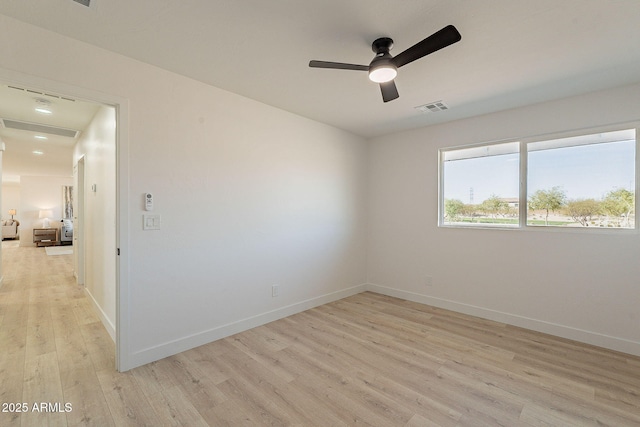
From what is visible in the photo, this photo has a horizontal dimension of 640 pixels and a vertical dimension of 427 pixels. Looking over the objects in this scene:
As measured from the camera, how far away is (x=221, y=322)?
2.95 metres

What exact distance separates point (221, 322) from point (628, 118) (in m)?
4.65

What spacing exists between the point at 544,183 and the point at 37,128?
695cm

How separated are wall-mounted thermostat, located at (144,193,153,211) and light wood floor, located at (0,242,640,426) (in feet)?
4.50

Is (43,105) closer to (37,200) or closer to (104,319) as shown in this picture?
(104,319)

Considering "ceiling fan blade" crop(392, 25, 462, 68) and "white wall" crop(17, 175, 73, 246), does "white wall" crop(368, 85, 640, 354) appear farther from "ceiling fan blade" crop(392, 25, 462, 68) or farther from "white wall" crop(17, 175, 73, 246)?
"white wall" crop(17, 175, 73, 246)

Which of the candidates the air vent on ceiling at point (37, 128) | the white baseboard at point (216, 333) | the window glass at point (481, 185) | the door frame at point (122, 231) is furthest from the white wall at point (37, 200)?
the window glass at point (481, 185)

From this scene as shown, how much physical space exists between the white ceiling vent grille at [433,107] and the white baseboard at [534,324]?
8.52ft

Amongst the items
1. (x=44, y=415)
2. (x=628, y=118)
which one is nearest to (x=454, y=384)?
(x=44, y=415)

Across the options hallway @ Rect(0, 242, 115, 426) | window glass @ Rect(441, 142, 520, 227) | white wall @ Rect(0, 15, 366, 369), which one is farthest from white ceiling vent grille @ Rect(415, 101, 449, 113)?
hallway @ Rect(0, 242, 115, 426)

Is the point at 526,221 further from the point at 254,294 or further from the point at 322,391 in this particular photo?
the point at 254,294

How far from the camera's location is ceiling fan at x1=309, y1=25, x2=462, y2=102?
170 centimetres

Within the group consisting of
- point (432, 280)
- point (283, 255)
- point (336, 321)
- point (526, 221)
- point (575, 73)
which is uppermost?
point (575, 73)

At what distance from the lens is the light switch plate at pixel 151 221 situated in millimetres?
2432

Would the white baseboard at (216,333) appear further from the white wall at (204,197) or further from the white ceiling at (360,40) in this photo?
the white ceiling at (360,40)
